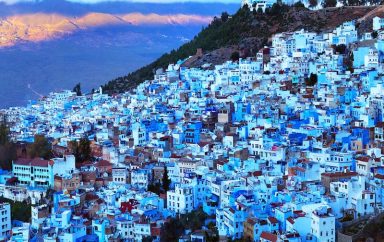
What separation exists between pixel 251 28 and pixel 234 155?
2224 centimetres

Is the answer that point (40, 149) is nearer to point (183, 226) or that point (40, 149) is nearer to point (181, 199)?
point (181, 199)

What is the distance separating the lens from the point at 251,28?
4609 cm

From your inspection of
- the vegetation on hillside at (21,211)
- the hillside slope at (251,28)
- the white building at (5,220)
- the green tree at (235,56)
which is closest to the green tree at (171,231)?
the vegetation on hillside at (21,211)

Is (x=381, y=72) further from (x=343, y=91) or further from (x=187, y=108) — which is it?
(x=187, y=108)

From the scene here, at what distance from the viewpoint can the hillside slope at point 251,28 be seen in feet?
141

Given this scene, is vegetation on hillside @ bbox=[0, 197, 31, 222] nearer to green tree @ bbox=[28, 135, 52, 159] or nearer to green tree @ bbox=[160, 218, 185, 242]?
green tree @ bbox=[28, 135, 52, 159]

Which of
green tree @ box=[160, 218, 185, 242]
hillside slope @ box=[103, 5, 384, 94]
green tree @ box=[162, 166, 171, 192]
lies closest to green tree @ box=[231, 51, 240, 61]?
hillside slope @ box=[103, 5, 384, 94]

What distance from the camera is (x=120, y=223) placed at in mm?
21312

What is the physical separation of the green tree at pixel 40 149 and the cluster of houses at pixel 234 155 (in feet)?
1.92

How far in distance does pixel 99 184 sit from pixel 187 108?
8748 millimetres

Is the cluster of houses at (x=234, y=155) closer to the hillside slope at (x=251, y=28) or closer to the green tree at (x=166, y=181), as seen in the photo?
the green tree at (x=166, y=181)

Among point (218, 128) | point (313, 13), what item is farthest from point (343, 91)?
point (313, 13)

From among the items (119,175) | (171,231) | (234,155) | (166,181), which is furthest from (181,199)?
(119,175)

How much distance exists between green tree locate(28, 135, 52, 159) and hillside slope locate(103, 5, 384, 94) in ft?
53.6
